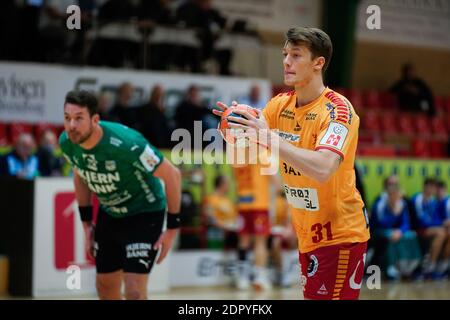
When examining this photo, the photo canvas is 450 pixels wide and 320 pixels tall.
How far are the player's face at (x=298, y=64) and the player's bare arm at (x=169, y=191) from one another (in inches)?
63.9

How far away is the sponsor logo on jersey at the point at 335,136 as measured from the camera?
465 centimetres

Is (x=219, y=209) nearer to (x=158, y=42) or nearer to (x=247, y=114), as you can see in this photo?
(x=158, y=42)

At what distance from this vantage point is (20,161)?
1112 centimetres

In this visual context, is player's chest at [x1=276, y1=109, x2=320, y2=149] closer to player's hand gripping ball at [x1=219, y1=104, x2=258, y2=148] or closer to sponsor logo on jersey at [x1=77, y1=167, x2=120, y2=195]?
player's hand gripping ball at [x1=219, y1=104, x2=258, y2=148]

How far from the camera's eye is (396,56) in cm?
2216

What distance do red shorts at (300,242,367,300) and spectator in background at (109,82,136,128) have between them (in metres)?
8.18

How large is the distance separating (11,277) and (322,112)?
6451mm

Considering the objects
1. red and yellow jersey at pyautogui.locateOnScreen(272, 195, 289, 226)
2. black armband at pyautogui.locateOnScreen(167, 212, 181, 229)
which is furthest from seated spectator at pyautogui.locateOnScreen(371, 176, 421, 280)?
black armband at pyautogui.locateOnScreen(167, 212, 181, 229)

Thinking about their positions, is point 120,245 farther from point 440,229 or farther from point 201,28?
point 201,28

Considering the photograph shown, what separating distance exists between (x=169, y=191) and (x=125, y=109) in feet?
23.1

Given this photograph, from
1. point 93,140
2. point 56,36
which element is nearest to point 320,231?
point 93,140

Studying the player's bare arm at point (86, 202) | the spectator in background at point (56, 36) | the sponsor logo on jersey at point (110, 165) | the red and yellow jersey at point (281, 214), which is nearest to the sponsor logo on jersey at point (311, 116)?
the sponsor logo on jersey at point (110, 165)

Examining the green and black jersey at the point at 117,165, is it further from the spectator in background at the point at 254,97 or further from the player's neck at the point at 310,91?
the spectator in background at the point at 254,97

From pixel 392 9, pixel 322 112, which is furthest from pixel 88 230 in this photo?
pixel 392 9
